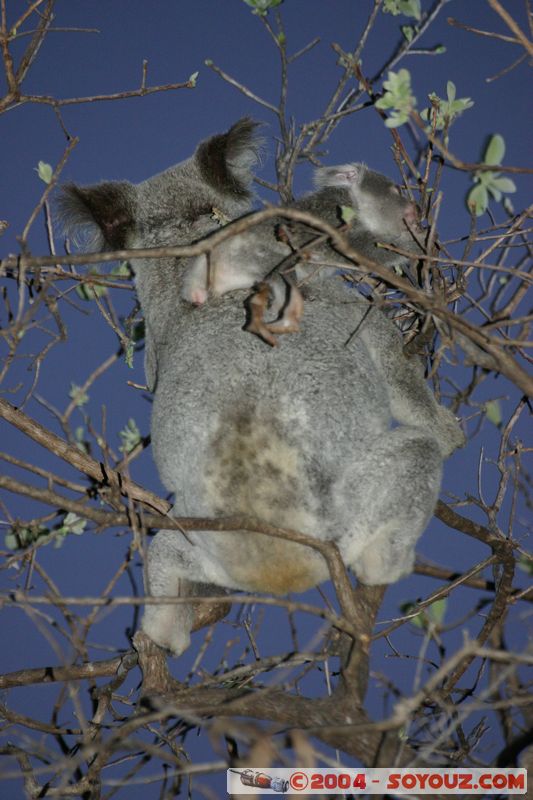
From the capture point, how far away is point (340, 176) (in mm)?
3178

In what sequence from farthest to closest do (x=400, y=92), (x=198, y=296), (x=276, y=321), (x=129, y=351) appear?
(x=129, y=351), (x=198, y=296), (x=276, y=321), (x=400, y=92)

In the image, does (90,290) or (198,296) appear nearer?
(198,296)

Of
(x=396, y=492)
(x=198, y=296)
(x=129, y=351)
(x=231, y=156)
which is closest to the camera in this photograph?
(x=396, y=492)

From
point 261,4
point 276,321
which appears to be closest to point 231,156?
point 261,4

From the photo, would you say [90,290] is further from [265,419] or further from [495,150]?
[495,150]

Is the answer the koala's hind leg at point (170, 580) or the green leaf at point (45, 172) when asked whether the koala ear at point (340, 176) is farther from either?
the koala's hind leg at point (170, 580)

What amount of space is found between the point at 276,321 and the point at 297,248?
0.93 ft

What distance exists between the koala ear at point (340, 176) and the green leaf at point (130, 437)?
1.35 m

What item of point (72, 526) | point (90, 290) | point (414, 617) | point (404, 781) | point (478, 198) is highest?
point (90, 290)

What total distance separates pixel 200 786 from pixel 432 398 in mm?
1784

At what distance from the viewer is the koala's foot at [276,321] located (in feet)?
7.09

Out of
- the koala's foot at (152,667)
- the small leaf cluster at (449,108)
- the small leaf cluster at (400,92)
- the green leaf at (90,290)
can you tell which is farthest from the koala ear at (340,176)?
the koala's foot at (152,667)

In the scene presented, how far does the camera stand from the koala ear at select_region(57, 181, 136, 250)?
11.0 feet

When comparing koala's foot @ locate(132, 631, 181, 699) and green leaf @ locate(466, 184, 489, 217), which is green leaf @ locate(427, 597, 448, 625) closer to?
koala's foot @ locate(132, 631, 181, 699)
